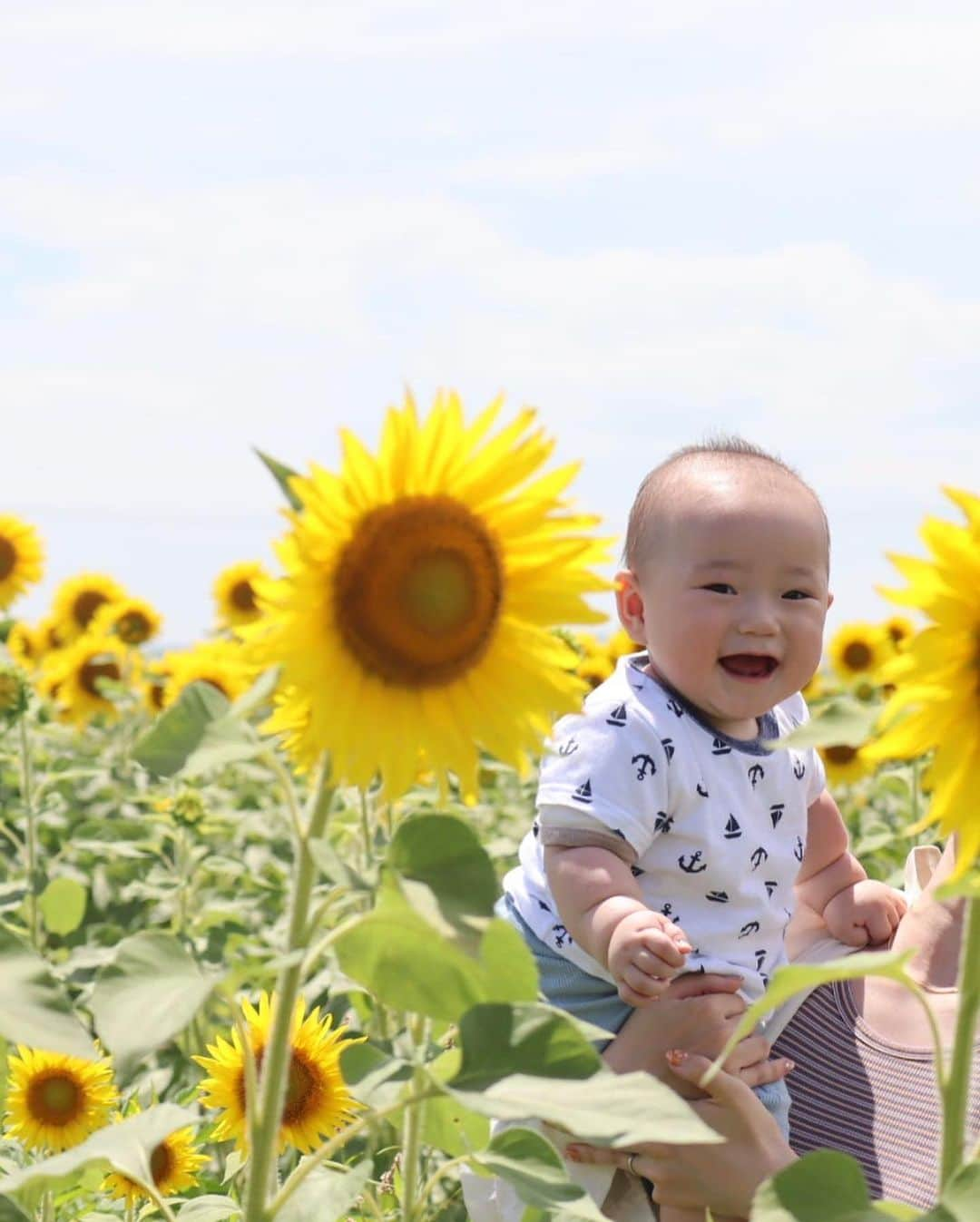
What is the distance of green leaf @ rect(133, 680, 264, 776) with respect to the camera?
128 centimetres

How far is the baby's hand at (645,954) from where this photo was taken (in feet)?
6.55

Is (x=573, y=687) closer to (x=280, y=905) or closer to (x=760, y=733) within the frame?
(x=760, y=733)

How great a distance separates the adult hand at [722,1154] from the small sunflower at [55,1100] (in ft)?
2.75

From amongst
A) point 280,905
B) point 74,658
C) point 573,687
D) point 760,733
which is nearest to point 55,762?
point 74,658

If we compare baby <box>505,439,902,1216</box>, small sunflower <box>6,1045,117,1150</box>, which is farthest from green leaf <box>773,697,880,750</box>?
small sunflower <box>6,1045,117,1150</box>

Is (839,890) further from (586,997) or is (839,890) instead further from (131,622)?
(131,622)

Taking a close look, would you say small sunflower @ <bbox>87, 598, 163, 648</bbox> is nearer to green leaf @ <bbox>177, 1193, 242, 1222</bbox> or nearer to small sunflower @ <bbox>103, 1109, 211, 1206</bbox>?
small sunflower @ <bbox>103, 1109, 211, 1206</bbox>

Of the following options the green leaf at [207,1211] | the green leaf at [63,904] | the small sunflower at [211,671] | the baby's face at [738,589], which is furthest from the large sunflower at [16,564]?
the green leaf at [207,1211]

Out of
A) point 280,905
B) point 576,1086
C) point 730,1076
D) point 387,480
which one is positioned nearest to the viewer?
point 576,1086

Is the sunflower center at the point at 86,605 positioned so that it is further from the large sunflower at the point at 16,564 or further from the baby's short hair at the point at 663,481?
the baby's short hair at the point at 663,481

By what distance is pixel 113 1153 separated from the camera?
128 centimetres

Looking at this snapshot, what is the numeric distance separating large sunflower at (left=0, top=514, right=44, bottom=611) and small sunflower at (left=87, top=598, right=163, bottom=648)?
1.01ft

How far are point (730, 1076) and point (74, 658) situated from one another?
4.94 metres

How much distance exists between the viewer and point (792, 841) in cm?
263
